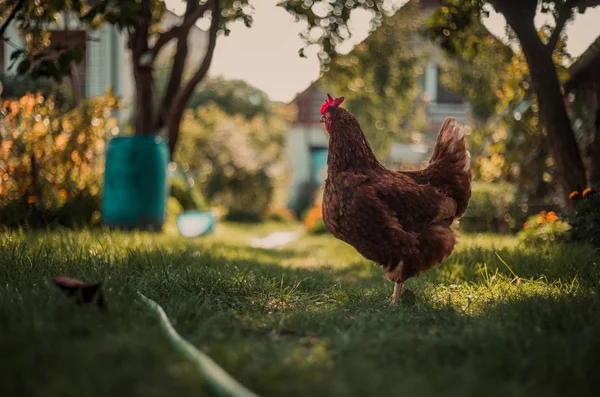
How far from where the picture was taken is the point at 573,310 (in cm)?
288

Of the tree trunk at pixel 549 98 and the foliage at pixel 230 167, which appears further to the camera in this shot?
the foliage at pixel 230 167

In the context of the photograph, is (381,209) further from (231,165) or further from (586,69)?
(231,165)

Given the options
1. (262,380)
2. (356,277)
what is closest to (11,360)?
(262,380)

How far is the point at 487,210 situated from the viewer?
11219 mm

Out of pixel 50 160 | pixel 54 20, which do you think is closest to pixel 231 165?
pixel 50 160

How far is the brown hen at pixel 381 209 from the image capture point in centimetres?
356

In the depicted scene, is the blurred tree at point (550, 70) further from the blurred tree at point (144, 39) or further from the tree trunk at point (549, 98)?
the blurred tree at point (144, 39)

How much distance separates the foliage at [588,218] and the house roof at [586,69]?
62.2 inches

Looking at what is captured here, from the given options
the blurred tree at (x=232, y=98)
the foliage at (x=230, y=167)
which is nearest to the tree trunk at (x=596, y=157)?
the foliage at (x=230, y=167)

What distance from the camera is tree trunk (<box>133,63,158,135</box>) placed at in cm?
907

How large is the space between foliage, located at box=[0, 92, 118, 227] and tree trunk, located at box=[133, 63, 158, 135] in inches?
15.7

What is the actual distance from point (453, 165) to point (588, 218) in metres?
1.87

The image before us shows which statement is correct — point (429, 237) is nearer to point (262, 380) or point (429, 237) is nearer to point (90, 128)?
point (262, 380)

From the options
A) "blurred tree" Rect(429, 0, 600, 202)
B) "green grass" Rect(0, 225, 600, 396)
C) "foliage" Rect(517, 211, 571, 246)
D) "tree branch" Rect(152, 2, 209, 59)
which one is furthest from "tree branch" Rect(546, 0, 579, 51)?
"tree branch" Rect(152, 2, 209, 59)
